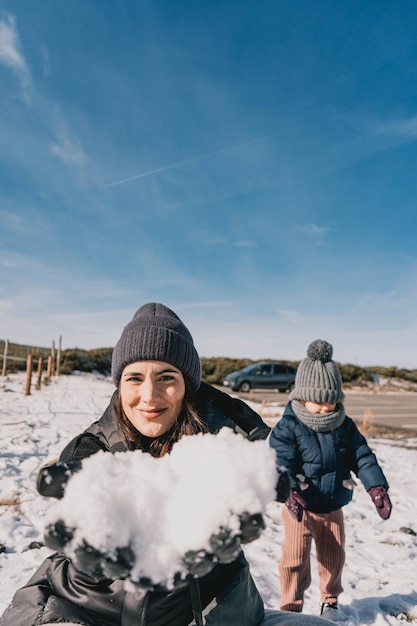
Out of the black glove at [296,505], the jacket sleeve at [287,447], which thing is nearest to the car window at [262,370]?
the jacket sleeve at [287,447]

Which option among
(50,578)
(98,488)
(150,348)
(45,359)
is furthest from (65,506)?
(45,359)

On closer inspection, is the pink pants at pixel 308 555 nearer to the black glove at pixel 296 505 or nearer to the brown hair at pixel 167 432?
the black glove at pixel 296 505

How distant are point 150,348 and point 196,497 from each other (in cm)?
70

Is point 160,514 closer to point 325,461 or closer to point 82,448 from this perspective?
point 82,448

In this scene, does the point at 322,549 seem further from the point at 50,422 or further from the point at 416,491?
the point at 50,422

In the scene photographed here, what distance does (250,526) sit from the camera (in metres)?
1.02

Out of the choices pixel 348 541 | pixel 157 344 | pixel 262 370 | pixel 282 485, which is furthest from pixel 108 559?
pixel 262 370

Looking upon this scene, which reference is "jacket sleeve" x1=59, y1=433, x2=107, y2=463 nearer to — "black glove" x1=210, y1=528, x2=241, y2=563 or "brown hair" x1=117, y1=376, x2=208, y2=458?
"brown hair" x1=117, y1=376, x2=208, y2=458

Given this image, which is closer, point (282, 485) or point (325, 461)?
point (282, 485)

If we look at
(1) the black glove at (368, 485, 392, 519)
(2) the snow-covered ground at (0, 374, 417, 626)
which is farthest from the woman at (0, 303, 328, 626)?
(1) the black glove at (368, 485, 392, 519)

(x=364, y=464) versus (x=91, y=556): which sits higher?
(x=91, y=556)

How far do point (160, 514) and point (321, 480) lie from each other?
203 cm

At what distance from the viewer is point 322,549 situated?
2.81 m

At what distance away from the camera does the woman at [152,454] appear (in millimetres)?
1182
